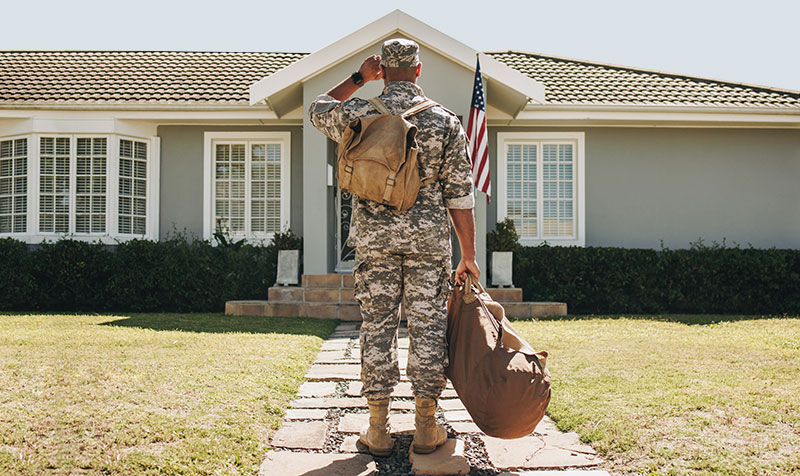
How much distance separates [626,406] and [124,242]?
892 cm

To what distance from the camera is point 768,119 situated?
11.0 metres

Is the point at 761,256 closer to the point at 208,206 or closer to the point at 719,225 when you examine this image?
the point at 719,225

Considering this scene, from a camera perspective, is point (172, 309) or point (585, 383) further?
point (172, 309)

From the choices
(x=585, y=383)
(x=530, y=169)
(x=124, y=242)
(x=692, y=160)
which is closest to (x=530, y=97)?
(x=530, y=169)

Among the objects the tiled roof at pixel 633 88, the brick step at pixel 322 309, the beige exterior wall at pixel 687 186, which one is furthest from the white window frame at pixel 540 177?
the brick step at pixel 322 309

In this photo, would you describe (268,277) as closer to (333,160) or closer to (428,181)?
(333,160)

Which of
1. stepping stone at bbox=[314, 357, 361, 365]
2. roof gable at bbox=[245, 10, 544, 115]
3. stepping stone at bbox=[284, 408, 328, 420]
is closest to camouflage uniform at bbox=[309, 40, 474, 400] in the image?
stepping stone at bbox=[284, 408, 328, 420]

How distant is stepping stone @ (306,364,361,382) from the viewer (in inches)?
193

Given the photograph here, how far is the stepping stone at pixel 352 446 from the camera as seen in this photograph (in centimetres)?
329

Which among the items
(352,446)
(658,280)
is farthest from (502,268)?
(352,446)

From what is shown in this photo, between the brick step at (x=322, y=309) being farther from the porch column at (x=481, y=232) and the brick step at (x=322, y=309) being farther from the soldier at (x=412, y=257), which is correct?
the soldier at (x=412, y=257)

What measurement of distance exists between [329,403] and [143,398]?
1182 millimetres

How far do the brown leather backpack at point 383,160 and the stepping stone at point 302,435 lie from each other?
4.46 feet

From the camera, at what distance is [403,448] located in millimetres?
3320
